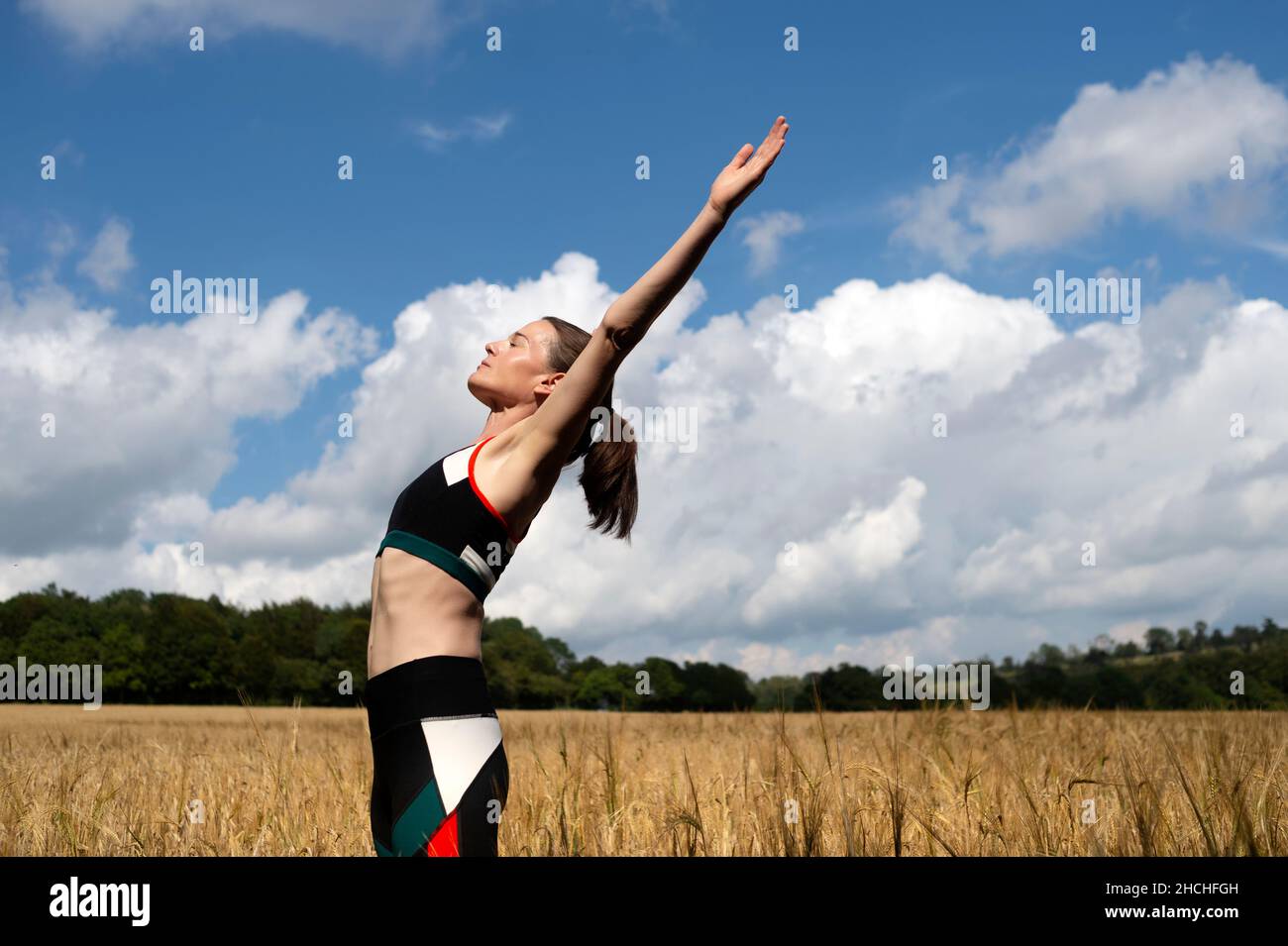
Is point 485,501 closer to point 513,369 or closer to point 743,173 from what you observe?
point 513,369

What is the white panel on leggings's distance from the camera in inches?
110

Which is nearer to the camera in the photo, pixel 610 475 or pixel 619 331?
pixel 619 331

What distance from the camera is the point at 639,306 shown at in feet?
8.77

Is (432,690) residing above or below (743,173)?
below

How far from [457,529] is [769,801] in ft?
8.95

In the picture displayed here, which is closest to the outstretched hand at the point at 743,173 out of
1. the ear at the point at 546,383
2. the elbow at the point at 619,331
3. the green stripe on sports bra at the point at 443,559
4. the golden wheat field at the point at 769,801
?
the elbow at the point at 619,331

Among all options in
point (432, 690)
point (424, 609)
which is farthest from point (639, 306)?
point (432, 690)

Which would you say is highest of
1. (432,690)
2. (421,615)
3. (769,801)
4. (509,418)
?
(509,418)

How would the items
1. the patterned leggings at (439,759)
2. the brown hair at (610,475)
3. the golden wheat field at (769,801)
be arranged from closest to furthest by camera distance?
the patterned leggings at (439,759)
the brown hair at (610,475)
the golden wheat field at (769,801)

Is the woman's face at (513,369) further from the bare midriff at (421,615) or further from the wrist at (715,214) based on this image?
the wrist at (715,214)

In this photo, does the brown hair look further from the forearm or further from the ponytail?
the forearm

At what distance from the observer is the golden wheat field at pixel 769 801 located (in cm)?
427
